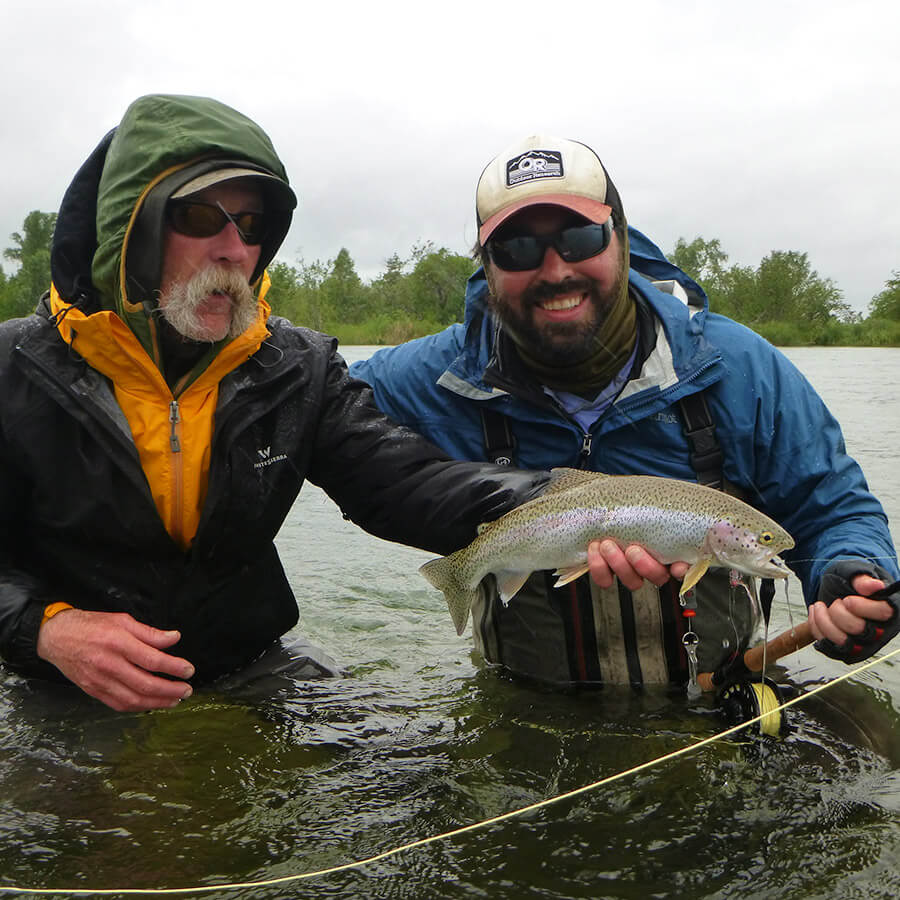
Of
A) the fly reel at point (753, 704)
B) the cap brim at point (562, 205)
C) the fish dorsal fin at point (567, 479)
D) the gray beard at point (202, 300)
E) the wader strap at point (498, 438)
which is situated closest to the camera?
the gray beard at point (202, 300)

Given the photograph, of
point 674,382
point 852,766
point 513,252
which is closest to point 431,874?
point 852,766

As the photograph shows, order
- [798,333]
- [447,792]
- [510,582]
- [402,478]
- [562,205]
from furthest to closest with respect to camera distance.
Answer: [798,333] → [562,205] → [402,478] → [510,582] → [447,792]

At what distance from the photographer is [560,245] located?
14.0ft

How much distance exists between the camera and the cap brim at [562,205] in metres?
4.23

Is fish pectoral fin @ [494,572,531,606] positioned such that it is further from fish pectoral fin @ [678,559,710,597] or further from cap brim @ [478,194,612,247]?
cap brim @ [478,194,612,247]

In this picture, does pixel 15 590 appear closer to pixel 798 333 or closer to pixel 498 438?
Answer: pixel 498 438

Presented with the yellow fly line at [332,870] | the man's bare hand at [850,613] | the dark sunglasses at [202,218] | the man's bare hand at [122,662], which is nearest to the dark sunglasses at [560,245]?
the dark sunglasses at [202,218]

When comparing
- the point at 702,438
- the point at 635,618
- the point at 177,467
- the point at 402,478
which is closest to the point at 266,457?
the point at 177,467

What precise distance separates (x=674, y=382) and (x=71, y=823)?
289 centimetres

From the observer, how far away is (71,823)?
3.39 m

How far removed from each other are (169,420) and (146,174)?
90 centimetres

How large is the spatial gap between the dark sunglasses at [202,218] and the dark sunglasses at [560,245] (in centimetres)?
110

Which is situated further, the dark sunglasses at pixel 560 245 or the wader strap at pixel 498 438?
the wader strap at pixel 498 438

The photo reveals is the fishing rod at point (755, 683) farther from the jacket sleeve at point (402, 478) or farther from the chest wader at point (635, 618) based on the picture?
the jacket sleeve at point (402, 478)
